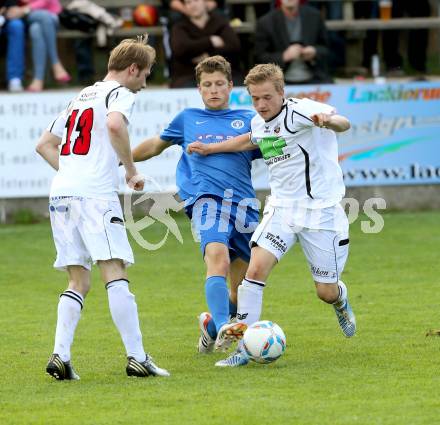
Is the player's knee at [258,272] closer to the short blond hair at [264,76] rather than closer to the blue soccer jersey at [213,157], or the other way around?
the blue soccer jersey at [213,157]

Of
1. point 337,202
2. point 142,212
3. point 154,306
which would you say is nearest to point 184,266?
point 154,306

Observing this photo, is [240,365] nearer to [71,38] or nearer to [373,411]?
[373,411]

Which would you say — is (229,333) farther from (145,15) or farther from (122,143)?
(145,15)

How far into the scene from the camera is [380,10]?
1861cm

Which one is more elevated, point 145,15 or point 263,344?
point 263,344

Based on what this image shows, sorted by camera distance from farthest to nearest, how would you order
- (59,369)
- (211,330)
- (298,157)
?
(211,330) → (298,157) → (59,369)

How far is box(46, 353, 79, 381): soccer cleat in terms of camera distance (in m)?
6.98

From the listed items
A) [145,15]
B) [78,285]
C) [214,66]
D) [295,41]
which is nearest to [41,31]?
[145,15]

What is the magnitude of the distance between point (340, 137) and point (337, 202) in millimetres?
8143

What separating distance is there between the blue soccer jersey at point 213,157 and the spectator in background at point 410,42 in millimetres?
9923

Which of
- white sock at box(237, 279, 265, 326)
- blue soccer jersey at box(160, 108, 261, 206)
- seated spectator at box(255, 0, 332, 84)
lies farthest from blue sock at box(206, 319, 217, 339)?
seated spectator at box(255, 0, 332, 84)

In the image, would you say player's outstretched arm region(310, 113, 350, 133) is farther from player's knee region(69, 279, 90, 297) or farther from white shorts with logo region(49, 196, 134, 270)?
player's knee region(69, 279, 90, 297)

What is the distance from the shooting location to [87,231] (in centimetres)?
701

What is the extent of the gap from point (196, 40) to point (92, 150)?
30.9ft
